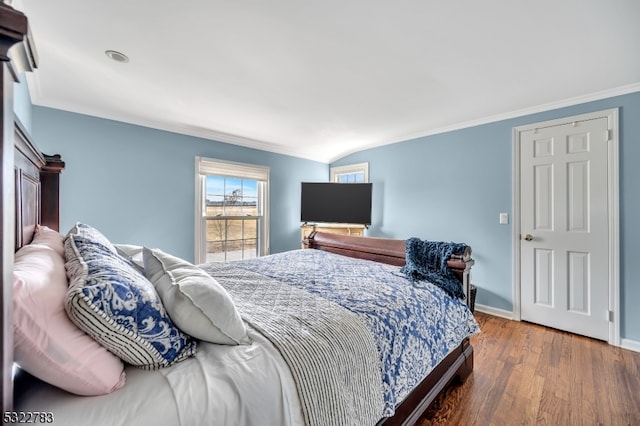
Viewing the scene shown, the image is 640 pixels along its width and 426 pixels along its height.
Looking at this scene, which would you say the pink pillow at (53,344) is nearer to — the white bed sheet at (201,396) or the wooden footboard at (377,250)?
the white bed sheet at (201,396)

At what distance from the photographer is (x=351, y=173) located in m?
4.71

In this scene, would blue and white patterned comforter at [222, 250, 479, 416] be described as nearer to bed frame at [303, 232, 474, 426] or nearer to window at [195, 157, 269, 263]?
bed frame at [303, 232, 474, 426]

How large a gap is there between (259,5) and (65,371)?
1760 millimetres

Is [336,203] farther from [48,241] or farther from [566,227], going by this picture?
[48,241]

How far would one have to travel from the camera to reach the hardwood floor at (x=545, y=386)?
61.2 inches

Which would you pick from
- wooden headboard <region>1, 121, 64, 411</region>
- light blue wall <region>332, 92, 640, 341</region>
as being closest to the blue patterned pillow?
wooden headboard <region>1, 121, 64, 411</region>

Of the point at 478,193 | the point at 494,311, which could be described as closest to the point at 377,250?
the point at 478,193

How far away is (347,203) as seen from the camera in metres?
4.16

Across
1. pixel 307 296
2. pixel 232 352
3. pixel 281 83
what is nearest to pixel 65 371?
pixel 232 352

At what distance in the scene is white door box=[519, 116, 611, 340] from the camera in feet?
8.08

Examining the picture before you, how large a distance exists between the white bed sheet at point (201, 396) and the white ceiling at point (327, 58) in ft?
5.68

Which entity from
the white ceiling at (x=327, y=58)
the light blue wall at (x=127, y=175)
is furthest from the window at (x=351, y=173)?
the light blue wall at (x=127, y=175)

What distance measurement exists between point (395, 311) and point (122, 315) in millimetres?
1117

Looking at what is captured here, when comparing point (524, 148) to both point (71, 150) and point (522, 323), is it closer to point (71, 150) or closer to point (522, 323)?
point (522, 323)
